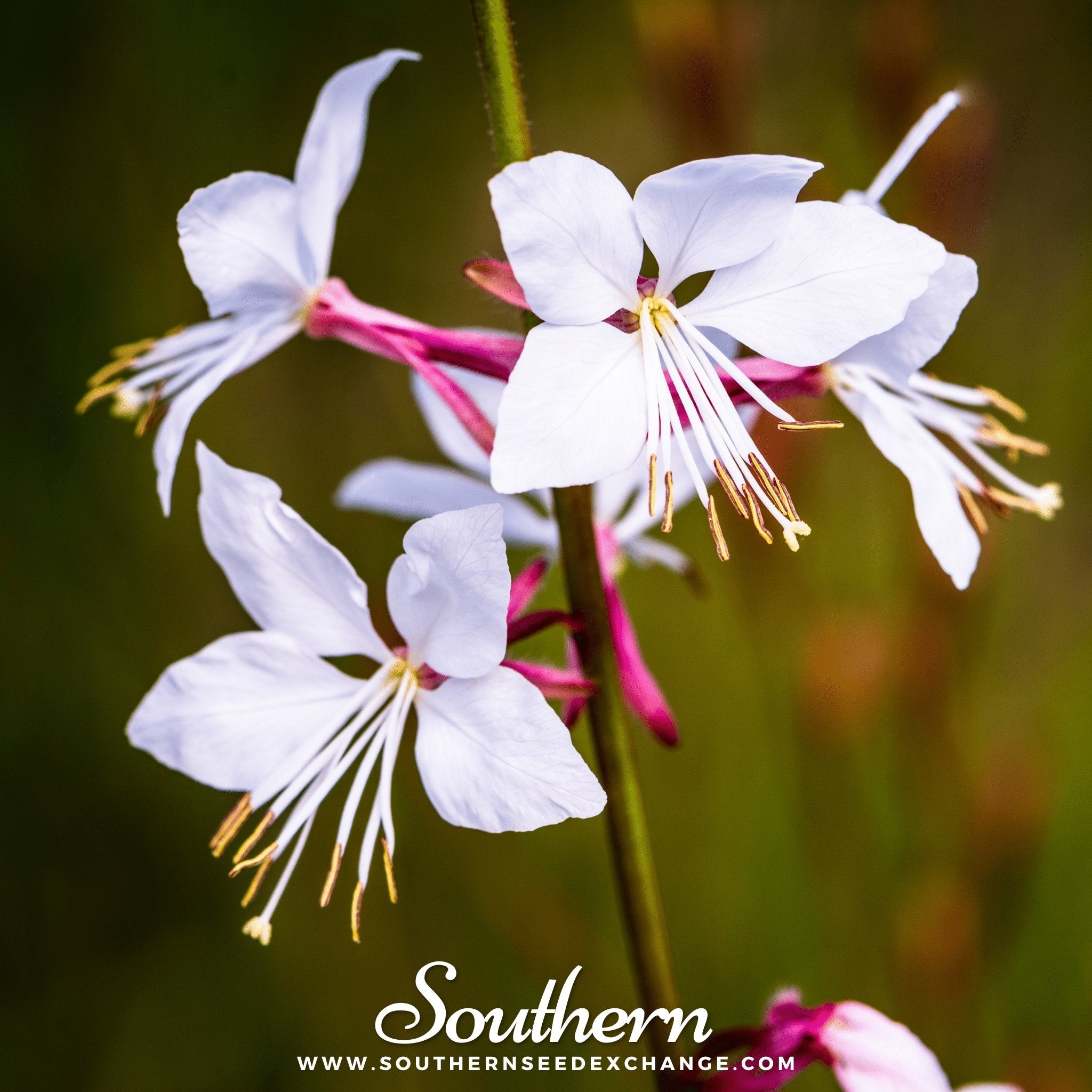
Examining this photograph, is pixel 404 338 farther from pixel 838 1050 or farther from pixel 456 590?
pixel 838 1050

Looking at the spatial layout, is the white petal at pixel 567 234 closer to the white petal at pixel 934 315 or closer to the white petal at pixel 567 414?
the white petal at pixel 567 414

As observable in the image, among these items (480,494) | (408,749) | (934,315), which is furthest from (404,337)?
(408,749)

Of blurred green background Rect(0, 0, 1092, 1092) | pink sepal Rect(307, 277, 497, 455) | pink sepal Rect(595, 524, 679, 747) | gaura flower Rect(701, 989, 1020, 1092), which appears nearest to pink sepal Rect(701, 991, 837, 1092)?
gaura flower Rect(701, 989, 1020, 1092)

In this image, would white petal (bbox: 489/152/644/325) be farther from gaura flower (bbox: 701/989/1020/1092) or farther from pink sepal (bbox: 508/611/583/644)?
gaura flower (bbox: 701/989/1020/1092)

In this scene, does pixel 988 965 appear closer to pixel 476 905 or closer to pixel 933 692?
pixel 933 692

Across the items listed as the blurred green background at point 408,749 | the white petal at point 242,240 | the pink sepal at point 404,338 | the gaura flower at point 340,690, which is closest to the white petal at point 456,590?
the gaura flower at point 340,690

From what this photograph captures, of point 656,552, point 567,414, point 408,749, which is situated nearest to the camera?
point 567,414
